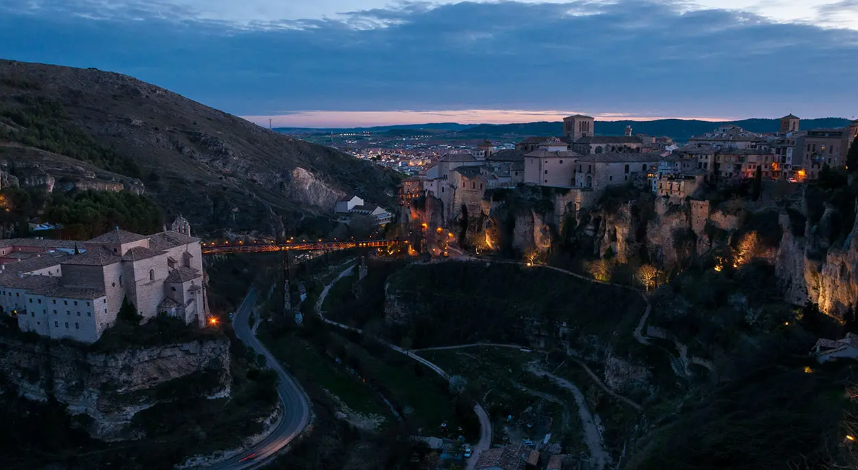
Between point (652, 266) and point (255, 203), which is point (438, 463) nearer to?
point (652, 266)

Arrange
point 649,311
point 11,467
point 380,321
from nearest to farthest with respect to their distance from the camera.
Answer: point 11,467 → point 649,311 → point 380,321

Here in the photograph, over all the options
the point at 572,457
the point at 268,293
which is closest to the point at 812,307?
the point at 572,457

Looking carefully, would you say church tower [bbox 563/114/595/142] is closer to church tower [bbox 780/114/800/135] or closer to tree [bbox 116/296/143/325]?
A: church tower [bbox 780/114/800/135]

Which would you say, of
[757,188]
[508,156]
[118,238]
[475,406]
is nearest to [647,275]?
[757,188]

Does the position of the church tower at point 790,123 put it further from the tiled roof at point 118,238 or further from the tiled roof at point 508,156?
the tiled roof at point 118,238

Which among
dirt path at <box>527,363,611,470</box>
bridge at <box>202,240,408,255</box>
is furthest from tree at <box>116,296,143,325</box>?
A: dirt path at <box>527,363,611,470</box>

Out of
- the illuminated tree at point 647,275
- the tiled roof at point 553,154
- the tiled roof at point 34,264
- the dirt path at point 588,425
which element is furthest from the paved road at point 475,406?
the tiled roof at point 34,264
